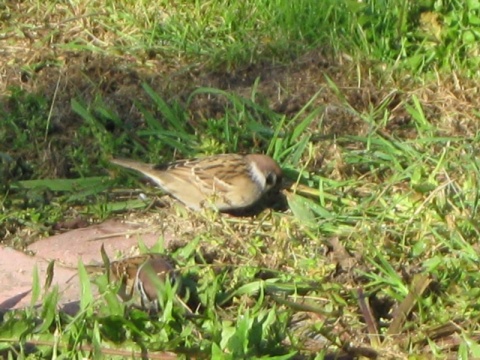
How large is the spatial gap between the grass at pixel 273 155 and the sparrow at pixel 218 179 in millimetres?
157

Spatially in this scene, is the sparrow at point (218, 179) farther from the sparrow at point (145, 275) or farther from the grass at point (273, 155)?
the sparrow at point (145, 275)

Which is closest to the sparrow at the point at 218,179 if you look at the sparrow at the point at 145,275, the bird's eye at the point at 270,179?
the bird's eye at the point at 270,179

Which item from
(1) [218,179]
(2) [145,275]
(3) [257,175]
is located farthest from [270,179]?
(2) [145,275]

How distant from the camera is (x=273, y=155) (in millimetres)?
6977

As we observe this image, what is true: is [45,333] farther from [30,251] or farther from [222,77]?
[222,77]

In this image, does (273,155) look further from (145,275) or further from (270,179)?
(145,275)

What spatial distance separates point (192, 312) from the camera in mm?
5383

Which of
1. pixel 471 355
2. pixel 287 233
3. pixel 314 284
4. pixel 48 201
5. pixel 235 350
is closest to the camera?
pixel 235 350

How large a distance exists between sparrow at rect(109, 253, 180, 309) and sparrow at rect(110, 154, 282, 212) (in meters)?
0.92

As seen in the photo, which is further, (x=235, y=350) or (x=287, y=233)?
(x=287, y=233)

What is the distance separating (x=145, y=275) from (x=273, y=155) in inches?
73.3

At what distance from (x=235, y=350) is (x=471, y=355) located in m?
1.14

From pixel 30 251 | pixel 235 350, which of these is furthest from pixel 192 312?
pixel 30 251

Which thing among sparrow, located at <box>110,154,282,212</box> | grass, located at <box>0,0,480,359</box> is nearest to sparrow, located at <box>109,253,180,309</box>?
grass, located at <box>0,0,480,359</box>
